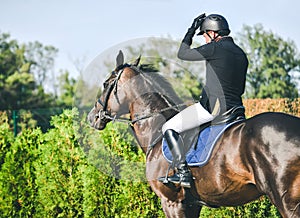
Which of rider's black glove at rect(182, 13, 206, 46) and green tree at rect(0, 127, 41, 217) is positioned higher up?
rider's black glove at rect(182, 13, 206, 46)

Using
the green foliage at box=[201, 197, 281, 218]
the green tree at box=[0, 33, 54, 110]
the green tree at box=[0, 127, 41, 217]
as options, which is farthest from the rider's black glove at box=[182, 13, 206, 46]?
the green tree at box=[0, 33, 54, 110]

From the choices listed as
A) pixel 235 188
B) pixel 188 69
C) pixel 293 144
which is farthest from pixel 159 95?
pixel 293 144

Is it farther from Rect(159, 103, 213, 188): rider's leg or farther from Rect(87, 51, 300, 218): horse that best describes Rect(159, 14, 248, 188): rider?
Rect(87, 51, 300, 218): horse

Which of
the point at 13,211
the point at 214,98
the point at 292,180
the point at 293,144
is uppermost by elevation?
the point at 214,98

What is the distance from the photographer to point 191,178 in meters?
5.89

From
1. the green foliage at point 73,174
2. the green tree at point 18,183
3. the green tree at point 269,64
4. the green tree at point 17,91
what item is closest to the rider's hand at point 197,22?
the green foliage at point 73,174

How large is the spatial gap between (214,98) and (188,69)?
116cm

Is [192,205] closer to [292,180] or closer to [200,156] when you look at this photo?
[200,156]

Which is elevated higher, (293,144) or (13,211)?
(293,144)

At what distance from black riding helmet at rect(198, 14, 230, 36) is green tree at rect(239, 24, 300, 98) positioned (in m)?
19.9

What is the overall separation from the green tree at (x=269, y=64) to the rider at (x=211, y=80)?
1989cm

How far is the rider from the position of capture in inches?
222

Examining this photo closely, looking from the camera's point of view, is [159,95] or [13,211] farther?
[13,211]

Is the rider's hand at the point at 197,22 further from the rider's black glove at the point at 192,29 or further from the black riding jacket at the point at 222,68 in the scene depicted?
the black riding jacket at the point at 222,68
